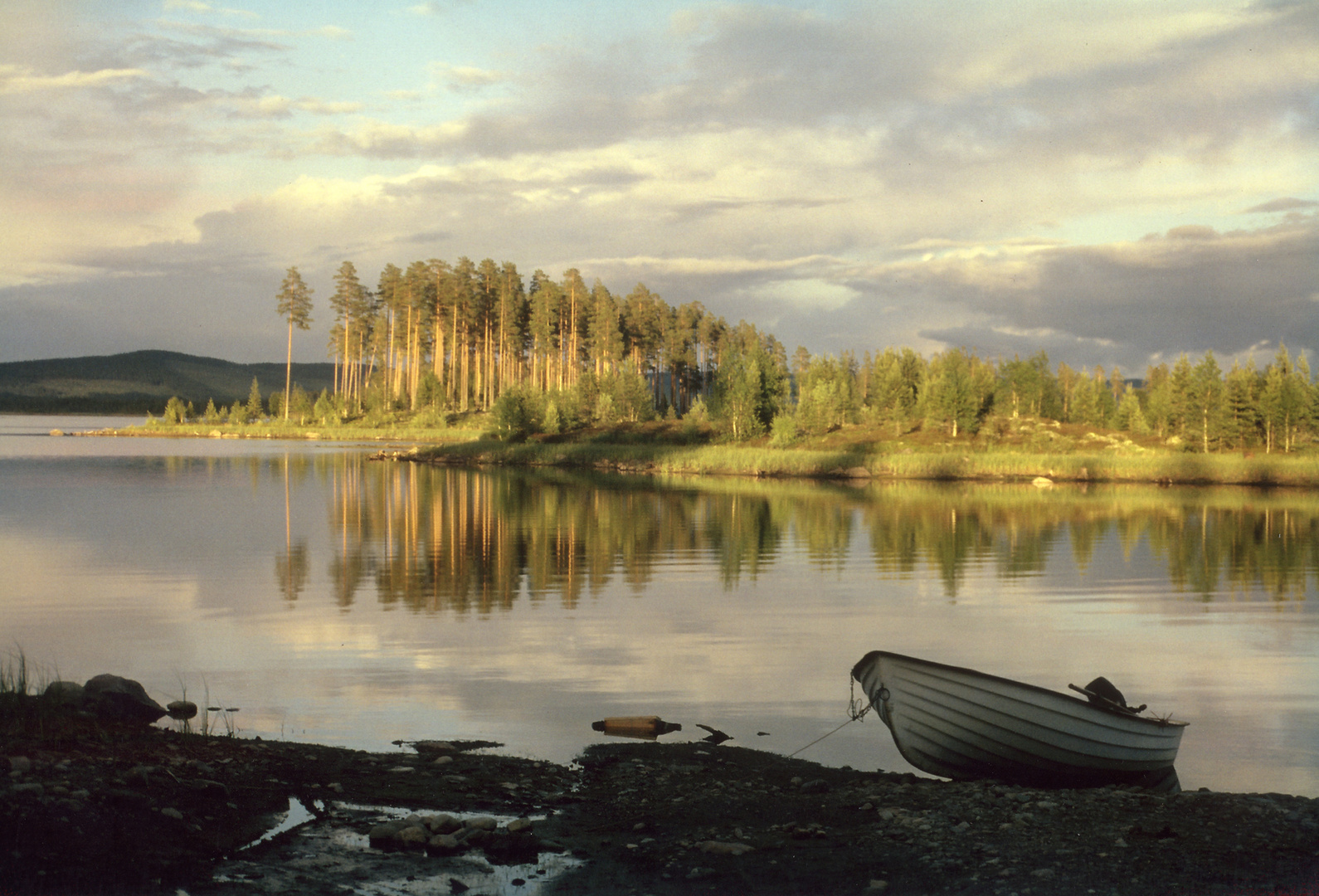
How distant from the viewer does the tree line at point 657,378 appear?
89.4 meters

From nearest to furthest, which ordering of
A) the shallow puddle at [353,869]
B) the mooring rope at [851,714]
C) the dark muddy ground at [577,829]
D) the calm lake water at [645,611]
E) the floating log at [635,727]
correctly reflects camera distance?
the shallow puddle at [353,869] → the dark muddy ground at [577,829] → the mooring rope at [851,714] → the floating log at [635,727] → the calm lake water at [645,611]

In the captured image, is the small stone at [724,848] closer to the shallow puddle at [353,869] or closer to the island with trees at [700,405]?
the shallow puddle at [353,869]

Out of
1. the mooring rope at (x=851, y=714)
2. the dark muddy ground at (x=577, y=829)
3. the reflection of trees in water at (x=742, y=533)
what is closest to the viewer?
the dark muddy ground at (x=577, y=829)

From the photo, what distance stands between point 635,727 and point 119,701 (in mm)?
5922

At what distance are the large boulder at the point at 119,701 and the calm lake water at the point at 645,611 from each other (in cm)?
116

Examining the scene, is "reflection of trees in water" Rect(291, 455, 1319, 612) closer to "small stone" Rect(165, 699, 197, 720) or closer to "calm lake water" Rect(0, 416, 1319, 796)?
"calm lake water" Rect(0, 416, 1319, 796)

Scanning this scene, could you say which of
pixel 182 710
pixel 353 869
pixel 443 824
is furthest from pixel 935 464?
pixel 353 869

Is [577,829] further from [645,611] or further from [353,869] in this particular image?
[645,611]

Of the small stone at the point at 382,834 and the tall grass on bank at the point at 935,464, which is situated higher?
the tall grass on bank at the point at 935,464

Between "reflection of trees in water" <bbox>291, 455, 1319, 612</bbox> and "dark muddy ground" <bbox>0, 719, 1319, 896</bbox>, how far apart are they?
12.0 meters

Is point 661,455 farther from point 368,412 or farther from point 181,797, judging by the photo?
point 181,797

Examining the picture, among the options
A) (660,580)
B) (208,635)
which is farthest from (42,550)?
(660,580)

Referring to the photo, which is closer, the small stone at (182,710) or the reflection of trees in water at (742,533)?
the small stone at (182,710)

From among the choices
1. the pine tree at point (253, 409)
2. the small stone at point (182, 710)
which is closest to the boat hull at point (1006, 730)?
the small stone at point (182, 710)
